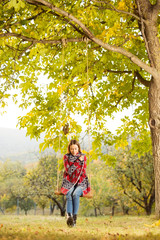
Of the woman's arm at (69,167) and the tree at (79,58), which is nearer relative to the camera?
the woman's arm at (69,167)

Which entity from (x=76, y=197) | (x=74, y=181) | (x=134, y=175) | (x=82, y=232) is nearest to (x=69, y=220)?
(x=76, y=197)

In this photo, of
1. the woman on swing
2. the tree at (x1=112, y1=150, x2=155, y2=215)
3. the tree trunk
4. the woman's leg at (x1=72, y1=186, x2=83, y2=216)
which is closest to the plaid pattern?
the woman on swing

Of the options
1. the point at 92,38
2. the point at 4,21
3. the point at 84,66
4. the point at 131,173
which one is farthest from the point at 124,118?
the point at 131,173

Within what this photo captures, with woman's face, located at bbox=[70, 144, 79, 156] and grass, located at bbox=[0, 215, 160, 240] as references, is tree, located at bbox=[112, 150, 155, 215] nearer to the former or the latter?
grass, located at bbox=[0, 215, 160, 240]

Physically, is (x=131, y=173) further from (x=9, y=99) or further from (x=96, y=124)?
(x=9, y=99)

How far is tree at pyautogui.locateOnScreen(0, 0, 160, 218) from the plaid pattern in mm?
1077

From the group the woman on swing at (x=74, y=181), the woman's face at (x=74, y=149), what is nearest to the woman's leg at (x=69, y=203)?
the woman on swing at (x=74, y=181)

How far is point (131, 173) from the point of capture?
67.8 feet

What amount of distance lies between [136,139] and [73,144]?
5655 mm

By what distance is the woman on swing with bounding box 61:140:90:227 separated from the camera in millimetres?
5785

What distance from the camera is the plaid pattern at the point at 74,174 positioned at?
5.97m

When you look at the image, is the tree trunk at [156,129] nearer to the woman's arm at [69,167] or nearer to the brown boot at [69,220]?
the woman's arm at [69,167]

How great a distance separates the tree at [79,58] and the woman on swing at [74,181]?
3.30ft

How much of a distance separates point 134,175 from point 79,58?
44.1 feet
